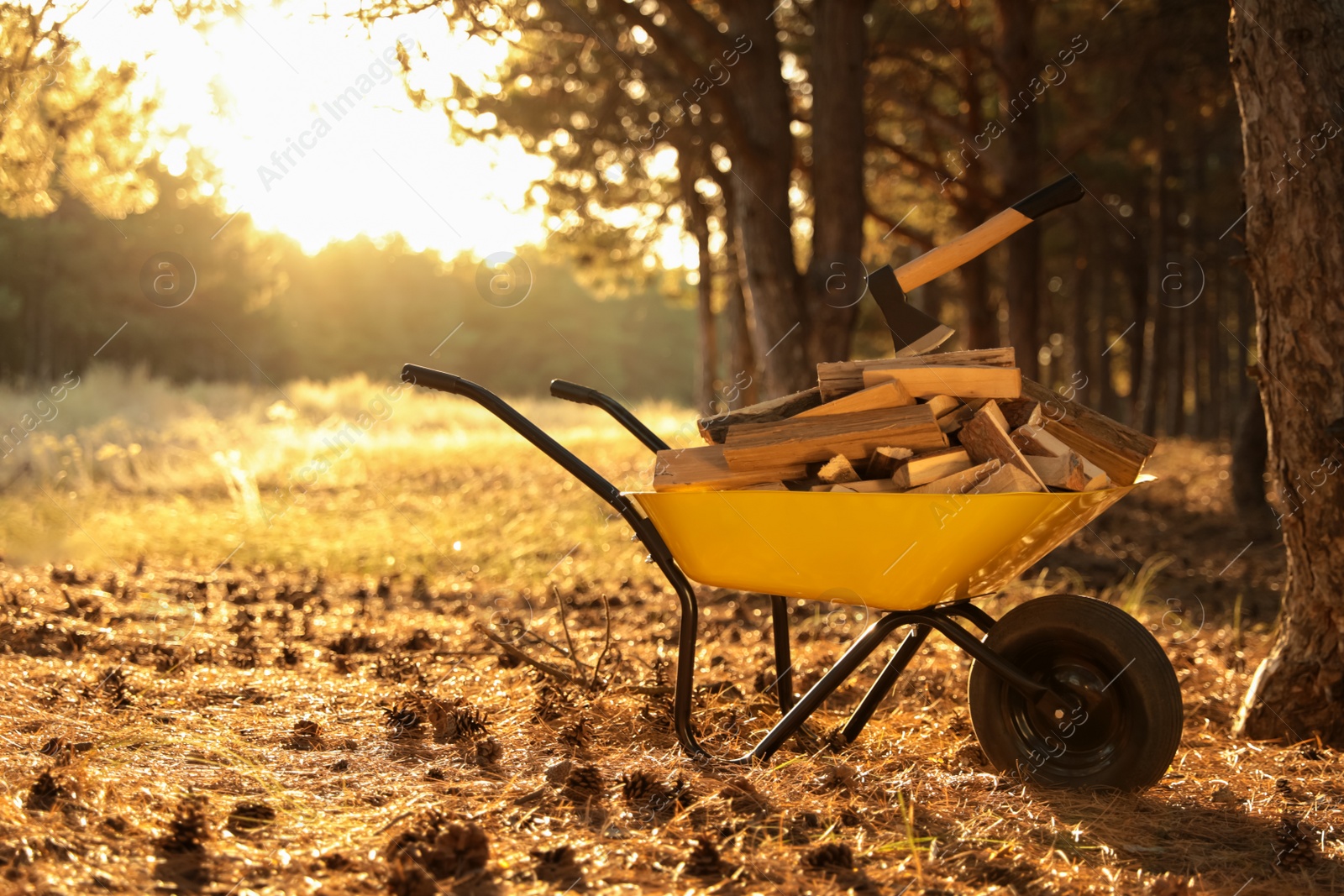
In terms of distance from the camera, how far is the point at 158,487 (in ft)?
34.2

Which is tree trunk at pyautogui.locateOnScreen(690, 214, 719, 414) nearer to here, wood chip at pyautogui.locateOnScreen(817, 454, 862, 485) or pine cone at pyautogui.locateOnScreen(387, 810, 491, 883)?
wood chip at pyautogui.locateOnScreen(817, 454, 862, 485)

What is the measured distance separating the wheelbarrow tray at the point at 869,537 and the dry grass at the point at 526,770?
0.49 metres

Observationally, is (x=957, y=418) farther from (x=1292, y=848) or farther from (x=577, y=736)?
(x=577, y=736)

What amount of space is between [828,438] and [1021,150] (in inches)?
299

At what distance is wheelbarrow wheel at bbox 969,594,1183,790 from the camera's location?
95.3 inches

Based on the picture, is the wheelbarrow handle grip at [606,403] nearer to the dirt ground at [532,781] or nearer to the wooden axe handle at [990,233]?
the dirt ground at [532,781]

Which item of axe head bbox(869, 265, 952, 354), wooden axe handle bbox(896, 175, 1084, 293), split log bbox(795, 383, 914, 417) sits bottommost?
split log bbox(795, 383, 914, 417)

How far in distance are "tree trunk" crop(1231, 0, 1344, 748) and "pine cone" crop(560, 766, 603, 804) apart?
2267 millimetres

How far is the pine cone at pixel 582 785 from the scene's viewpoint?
7.87ft

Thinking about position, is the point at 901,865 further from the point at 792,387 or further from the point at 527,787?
the point at 792,387

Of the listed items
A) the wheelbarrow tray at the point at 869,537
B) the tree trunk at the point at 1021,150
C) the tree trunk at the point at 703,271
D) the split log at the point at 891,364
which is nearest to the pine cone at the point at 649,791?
the wheelbarrow tray at the point at 869,537

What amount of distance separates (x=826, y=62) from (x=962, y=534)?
5.39m

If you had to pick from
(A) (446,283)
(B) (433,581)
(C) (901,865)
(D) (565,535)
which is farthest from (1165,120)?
(A) (446,283)

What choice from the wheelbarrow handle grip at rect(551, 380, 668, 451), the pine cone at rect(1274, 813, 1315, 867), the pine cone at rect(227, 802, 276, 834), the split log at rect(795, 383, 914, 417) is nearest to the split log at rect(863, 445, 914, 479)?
the split log at rect(795, 383, 914, 417)
